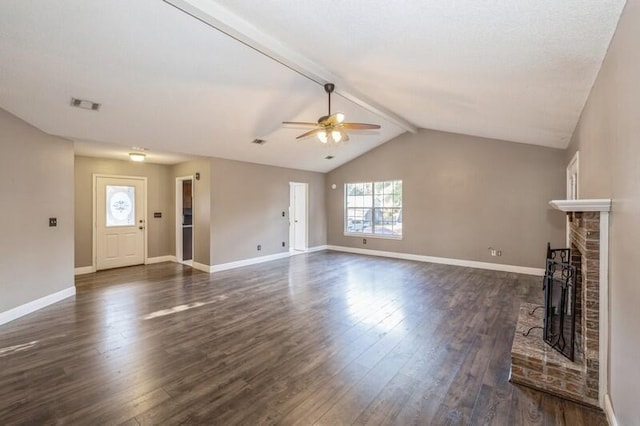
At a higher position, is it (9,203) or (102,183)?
(102,183)

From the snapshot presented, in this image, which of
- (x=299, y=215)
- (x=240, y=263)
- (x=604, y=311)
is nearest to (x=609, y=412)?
(x=604, y=311)

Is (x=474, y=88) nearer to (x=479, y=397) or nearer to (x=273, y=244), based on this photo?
(x=479, y=397)

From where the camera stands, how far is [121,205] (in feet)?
21.5

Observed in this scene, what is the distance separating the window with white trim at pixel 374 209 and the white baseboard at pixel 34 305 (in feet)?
20.5

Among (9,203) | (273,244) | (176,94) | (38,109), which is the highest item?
(176,94)

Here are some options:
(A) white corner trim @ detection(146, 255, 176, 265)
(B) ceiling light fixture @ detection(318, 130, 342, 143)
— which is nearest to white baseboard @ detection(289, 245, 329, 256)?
(A) white corner trim @ detection(146, 255, 176, 265)

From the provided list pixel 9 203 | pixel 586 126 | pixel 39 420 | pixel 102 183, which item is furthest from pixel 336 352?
pixel 102 183

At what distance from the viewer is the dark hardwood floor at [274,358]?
198 centimetres

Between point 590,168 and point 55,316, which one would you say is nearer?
point 590,168

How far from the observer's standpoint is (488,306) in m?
3.97

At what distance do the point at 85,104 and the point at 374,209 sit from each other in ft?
20.8

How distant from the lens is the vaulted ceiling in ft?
6.37

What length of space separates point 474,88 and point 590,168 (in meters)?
1.36

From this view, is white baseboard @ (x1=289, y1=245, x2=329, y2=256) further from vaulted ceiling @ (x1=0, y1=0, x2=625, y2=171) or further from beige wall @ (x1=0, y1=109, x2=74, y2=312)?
beige wall @ (x1=0, y1=109, x2=74, y2=312)
